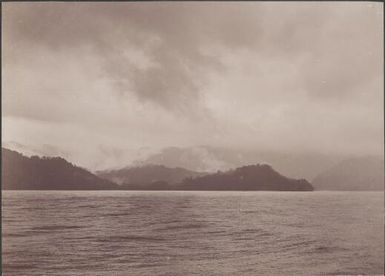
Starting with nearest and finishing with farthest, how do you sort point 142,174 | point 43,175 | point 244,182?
point 43,175
point 142,174
point 244,182

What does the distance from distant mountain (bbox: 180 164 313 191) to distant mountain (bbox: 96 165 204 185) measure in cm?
13

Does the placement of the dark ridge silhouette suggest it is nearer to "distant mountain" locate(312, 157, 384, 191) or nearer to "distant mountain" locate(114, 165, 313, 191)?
"distant mountain" locate(114, 165, 313, 191)

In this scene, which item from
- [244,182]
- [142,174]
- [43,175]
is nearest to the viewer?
[43,175]

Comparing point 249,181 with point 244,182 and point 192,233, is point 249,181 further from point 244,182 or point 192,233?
point 192,233

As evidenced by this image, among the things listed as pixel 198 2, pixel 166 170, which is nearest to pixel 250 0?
pixel 198 2

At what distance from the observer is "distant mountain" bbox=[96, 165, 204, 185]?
10.4 feet

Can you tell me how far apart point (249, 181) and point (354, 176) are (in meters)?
0.78

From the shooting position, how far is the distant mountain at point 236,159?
321 cm

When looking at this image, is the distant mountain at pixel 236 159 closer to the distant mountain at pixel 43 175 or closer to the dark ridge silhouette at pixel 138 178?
the dark ridge silhouette at pixel 138 178

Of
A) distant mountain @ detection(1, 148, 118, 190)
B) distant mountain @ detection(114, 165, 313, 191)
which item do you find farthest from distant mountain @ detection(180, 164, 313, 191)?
distant mountain @ detection(1, 148, 118, 190)

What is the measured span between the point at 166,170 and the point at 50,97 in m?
0.92

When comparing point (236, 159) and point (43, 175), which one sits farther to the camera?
point (236, 159)

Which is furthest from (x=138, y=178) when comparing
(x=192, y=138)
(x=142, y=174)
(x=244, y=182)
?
(x=244, y=182)

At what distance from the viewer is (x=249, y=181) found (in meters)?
3.32
